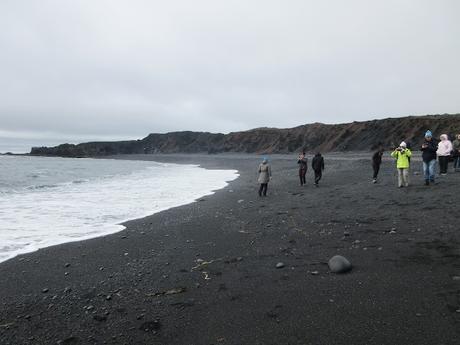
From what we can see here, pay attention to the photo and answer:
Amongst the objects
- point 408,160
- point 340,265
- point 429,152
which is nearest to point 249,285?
point 340,265

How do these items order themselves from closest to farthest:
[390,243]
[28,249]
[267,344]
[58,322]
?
[267,344] < [58,322] < [390,243] < [28,249]

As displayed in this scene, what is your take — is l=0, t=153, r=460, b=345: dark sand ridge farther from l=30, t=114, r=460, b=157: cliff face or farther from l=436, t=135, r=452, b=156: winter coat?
l=30, t=114, r=460, b=157: cliff face

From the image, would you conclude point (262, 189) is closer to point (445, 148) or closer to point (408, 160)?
point (408, 160)

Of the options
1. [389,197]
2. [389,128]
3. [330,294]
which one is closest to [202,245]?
[330,294]

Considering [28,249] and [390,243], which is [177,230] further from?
[390,243]

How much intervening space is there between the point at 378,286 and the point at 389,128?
187ft

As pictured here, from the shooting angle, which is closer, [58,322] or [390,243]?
[58,322]

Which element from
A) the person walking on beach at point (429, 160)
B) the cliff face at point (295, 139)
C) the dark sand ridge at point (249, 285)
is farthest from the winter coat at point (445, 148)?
the dark sand ridge at point (249, 285)

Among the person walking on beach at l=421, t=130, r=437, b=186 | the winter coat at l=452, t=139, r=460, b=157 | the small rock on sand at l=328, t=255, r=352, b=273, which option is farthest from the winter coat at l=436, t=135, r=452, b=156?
the small rock on sand at l=328, t=255, r=352, b=273

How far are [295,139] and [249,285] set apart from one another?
7458cm

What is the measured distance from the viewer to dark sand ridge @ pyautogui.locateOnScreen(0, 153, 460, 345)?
11.8 feet

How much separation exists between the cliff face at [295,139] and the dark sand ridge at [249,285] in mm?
9276

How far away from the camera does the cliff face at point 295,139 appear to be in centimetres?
5125

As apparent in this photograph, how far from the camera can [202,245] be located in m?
6.95
